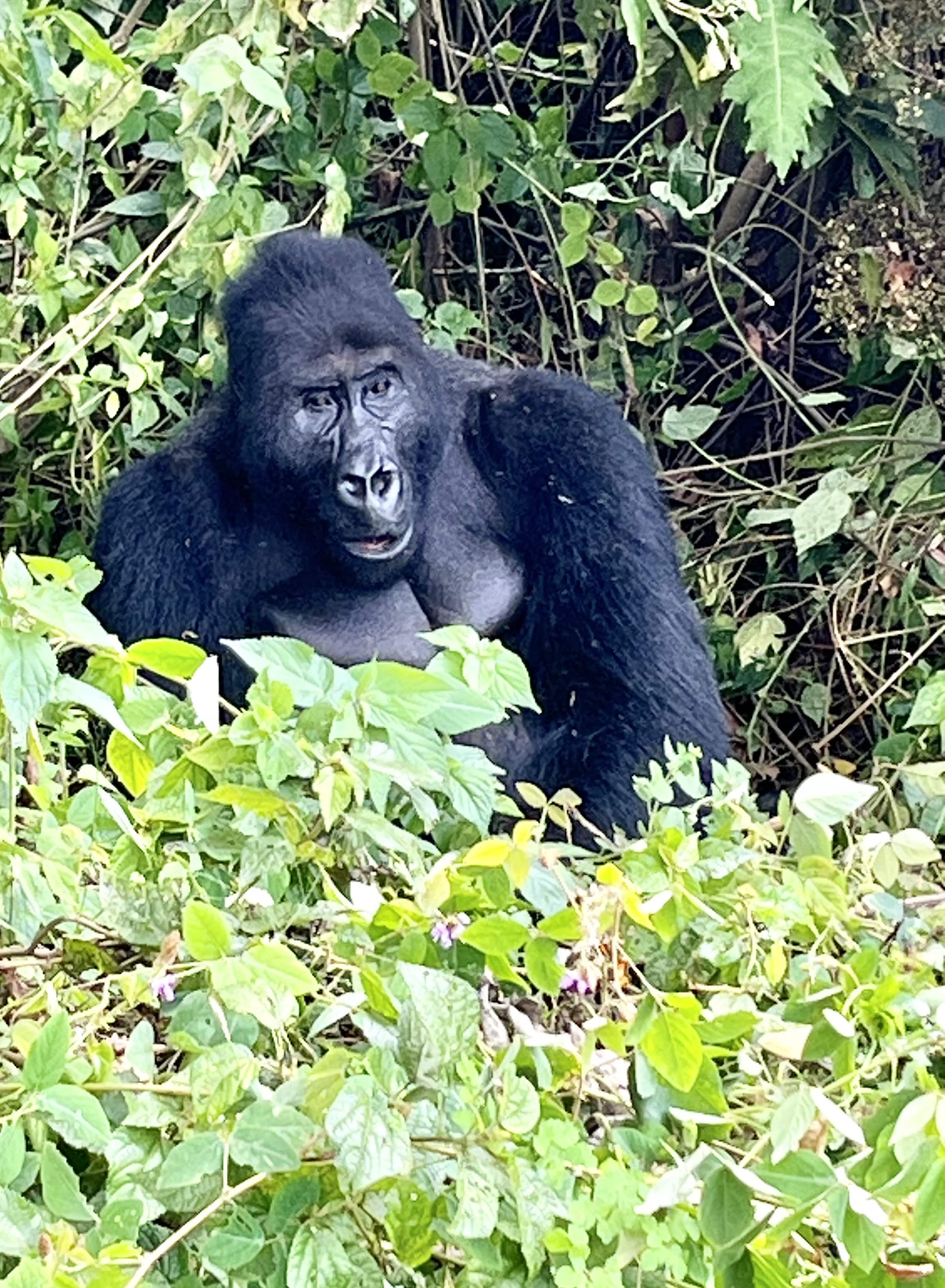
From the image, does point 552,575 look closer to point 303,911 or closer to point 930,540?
point 930,540

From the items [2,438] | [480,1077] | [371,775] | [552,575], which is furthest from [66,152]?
[480,1077]

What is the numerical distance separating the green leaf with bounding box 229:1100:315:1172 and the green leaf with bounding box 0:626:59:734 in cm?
31

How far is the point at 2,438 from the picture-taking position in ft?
13.0

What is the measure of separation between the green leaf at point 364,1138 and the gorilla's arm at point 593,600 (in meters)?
2.17

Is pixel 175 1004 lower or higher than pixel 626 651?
higher

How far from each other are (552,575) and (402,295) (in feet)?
2.87

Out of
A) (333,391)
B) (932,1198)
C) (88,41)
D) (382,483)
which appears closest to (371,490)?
(382,483)

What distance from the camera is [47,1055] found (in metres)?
1.25

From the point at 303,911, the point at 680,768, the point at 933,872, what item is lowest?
the point at 933,872

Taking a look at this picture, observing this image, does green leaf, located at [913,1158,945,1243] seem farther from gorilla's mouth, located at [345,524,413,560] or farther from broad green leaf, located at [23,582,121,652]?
gorilla's mouth, located at [345,524,413,560]

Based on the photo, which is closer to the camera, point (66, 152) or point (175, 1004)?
point (175, 1004)

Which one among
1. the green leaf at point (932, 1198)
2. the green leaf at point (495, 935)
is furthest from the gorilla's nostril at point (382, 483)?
the green leaf at point (932, 1198)

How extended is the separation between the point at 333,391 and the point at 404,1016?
2136mm

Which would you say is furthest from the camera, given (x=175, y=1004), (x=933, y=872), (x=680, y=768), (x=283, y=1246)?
(x=933, y=872)
